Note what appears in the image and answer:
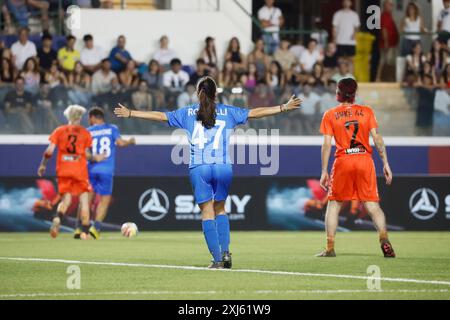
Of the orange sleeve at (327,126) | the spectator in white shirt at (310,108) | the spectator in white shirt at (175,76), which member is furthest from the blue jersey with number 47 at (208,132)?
the spectator in white shirt at (310,108)

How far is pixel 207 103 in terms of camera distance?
13.4 metres

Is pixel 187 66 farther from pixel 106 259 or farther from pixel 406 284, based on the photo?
pixel 406 284

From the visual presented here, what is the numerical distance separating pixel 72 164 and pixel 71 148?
0.89ft

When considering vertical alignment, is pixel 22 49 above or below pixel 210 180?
above

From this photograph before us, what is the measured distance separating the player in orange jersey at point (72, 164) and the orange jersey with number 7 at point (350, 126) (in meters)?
6.26

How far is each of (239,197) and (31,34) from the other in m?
6.31

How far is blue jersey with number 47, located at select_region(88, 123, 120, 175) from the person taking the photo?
22.1 metres

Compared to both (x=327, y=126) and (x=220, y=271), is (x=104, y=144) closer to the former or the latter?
(x=327, y=126)

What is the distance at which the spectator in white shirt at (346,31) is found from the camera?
1104 inches

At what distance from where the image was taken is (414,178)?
24.4 metres

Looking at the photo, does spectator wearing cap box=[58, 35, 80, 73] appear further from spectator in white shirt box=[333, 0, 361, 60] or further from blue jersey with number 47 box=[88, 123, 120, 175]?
spectator in white shirt box=[333, 0, 361, 60]

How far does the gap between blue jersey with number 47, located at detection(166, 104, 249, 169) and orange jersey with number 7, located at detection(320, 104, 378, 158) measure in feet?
6.98

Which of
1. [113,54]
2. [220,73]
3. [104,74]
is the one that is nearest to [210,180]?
[104,74]
